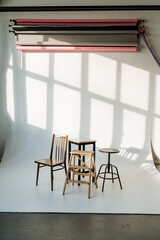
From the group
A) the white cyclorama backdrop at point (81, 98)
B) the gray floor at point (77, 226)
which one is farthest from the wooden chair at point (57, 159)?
the white cyclorama backdrop at point (81, 98)

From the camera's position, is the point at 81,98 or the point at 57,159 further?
the point at 81,98

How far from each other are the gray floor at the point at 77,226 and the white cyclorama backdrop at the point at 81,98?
2.18 metres

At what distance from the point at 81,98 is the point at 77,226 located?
3065 millimetres

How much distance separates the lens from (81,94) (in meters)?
5.44

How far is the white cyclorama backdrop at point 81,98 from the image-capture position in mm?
5316

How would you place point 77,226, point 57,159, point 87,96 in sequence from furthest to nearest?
point 87,96 → point 57,159 → point 77,226

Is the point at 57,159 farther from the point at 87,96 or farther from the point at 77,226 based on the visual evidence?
the point at 87,96

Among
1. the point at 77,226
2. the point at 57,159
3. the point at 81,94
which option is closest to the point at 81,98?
the point at 81,94

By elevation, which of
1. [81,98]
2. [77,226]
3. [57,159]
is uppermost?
[81,98]

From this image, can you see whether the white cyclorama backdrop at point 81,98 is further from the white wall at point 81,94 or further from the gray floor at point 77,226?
the gray floor at point 77,226

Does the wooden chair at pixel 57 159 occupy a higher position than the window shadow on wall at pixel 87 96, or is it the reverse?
the window shadow on wall at pixel 87 96

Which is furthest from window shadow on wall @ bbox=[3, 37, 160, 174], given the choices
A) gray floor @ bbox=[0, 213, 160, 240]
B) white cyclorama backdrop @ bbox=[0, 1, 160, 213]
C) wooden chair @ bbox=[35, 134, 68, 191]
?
gray floor @ bbox=[0, 213, 160, 240]

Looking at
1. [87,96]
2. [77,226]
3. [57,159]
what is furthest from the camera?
[87,96]

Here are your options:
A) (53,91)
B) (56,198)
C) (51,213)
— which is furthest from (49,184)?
(53,91)
